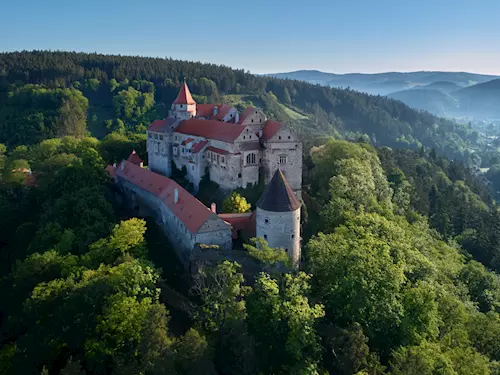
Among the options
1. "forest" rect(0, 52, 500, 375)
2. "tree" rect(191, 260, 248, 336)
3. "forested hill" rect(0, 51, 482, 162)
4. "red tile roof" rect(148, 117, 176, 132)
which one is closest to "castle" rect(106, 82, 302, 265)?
"red tile roof" rect(148, 117, 176, 132)

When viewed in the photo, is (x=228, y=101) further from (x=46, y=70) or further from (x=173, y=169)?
(x=173, y=169)

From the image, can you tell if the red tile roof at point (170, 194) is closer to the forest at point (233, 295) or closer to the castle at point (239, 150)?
the forest at point (233, 295)

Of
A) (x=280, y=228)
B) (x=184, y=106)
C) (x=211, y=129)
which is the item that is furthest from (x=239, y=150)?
(x=184, y=106)

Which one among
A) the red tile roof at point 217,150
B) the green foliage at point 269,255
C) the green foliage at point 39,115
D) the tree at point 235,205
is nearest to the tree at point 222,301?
the green foliage at point 269,255

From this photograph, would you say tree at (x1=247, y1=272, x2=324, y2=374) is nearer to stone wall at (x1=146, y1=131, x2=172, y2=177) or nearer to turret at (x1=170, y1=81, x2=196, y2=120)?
stone wall at (x1=146, y1=131, x2=172, y2=177)

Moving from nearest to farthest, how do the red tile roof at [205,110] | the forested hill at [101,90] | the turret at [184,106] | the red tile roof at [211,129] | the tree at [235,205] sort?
the tree at [235,205] < the red tile roof at [211,129] < the turret at [184,106] < the red tile roof at [205,110] < the forested hill at [101,90]
